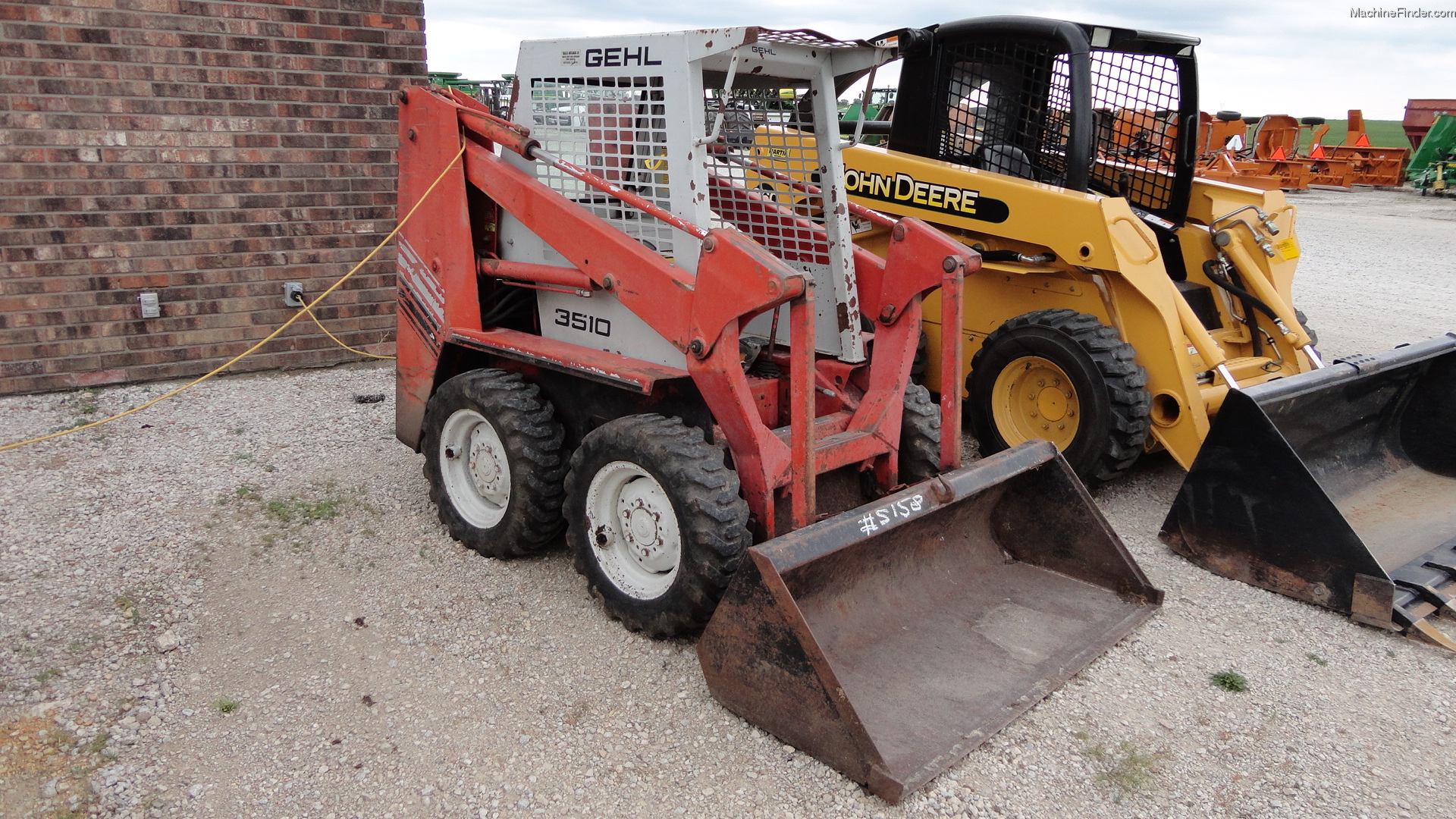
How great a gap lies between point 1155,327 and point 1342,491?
115 centimetres

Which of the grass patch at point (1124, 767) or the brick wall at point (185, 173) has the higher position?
the brick wall at point (185, 173)

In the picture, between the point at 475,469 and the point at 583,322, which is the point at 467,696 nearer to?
the point at 475,469

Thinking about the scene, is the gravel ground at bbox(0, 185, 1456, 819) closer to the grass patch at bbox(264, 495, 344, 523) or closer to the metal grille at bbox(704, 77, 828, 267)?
the grass patch at bbox(264, 495, 344, 523)

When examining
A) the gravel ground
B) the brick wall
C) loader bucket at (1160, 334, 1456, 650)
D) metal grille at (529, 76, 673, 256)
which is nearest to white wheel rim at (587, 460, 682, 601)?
the gravel ground

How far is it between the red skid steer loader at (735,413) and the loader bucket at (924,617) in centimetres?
1

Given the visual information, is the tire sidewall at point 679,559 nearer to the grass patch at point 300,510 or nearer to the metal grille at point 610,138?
the metal grille at point 610,138

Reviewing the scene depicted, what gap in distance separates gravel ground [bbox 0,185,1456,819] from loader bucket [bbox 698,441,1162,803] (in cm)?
10

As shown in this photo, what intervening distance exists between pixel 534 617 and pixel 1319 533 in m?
3.08

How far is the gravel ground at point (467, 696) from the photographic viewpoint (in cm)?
273

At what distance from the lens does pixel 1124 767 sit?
288cm

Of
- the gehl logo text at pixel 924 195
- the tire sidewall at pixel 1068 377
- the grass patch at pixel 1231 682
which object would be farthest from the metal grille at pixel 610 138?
the grass patch at pixel 1231 682

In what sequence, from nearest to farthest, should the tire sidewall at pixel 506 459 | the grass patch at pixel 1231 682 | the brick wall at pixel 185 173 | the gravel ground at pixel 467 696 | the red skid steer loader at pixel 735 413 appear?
the gravel ground at pixel 467 696, the red skid steer loader at pixel 735 413, the grass patch at pixel 1231 682, the tire sidewall at pixel 506 459, the brick wall at pixel 185 173

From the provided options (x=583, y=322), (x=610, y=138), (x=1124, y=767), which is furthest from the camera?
(x=583, y=322)

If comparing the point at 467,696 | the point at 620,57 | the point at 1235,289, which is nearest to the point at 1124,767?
the point at 467,696
